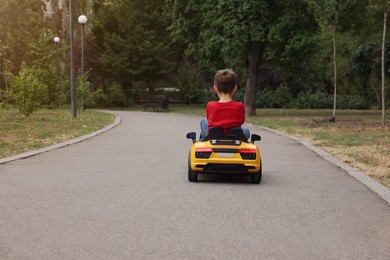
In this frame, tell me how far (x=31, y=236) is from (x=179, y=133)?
13606 millimetres

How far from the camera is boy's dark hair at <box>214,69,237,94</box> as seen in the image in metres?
8.48

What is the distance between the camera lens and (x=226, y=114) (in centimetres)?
859

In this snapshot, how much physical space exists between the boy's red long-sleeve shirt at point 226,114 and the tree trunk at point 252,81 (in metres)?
24.6

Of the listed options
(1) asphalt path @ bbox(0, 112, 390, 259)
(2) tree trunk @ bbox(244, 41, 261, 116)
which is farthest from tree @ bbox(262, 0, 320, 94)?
(1) asphalt path @ bbox(0, 112, 390, 259)

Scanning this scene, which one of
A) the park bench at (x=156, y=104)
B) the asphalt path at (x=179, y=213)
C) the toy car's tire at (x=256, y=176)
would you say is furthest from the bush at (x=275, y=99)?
the toy car's tire at (x=256, y=176)

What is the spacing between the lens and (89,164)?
10664 mm

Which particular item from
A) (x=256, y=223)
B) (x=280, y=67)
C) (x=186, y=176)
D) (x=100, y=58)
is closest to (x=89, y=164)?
(x=186, y=176)

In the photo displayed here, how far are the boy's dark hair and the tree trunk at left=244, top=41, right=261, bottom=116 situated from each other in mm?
24691

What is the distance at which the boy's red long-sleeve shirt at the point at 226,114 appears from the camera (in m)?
8.57

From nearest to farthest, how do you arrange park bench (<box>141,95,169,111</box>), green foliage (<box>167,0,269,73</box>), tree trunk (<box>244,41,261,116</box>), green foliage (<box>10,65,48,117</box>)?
green foliage (<box>10,65,48,117</box>) < green foliage (<box>167,0,269,73</box>) < tree trunk (<box>244,41,261,116</box>) < park bench (<box>141,95,169,111</box>)

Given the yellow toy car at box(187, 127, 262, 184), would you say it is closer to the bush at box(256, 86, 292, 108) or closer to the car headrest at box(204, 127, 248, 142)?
the car headrest at box(204, 127, 248, 142)

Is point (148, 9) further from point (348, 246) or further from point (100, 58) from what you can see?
point (348, 246)

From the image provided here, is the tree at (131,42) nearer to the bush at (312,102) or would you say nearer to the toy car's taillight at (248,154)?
the bush at (312,102)

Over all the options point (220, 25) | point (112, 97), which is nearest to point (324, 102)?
point (112, 97)
